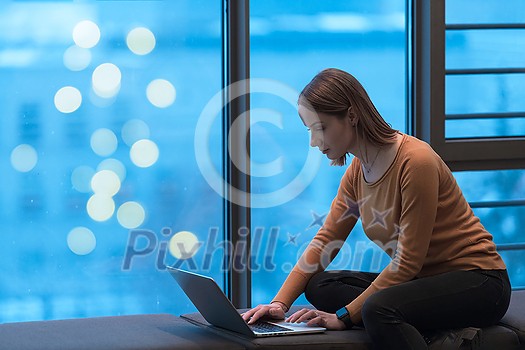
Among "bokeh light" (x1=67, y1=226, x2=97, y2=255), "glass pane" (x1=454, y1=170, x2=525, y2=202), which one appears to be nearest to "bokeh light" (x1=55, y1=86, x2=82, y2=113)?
"bokeh light" (x1=67, y1=226, x2=97, y2=255)

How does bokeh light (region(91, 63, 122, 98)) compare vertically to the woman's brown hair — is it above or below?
above

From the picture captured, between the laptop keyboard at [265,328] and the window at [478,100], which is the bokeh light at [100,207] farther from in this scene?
the window at [478,100]

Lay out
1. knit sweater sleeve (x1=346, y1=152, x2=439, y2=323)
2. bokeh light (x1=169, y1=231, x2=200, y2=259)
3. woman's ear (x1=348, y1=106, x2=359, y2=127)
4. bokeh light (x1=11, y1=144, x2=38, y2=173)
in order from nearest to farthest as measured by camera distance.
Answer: knit sweater sleeve (x1=346, y1=152, x2=439, y2=323) < woman's ear (x1=348, y1=106, x2=359, y2=127) < bokeh light (x1=11, y1=144, x2=38, y2=173) < bokeh light (x1=169, y1=231, x2=200, y2=259)

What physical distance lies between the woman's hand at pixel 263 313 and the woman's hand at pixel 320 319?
0.05 m

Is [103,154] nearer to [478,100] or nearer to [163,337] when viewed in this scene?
[163,337]

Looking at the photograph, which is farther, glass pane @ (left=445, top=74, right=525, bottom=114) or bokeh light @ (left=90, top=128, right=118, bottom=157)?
glass pane @ (left=445, top=74, right=525, bottom=114)

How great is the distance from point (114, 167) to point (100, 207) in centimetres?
17

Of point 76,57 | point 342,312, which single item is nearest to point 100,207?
point 76,57

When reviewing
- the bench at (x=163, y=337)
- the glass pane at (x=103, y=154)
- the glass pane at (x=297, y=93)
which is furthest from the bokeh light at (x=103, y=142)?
the bench at (x=163, y=337)

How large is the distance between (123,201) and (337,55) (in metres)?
1.13

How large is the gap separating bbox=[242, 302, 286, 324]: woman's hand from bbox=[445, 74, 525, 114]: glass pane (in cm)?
162

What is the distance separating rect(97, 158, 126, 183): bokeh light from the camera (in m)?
3.56

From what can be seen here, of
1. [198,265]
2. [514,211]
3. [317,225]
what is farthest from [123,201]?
[514,211]

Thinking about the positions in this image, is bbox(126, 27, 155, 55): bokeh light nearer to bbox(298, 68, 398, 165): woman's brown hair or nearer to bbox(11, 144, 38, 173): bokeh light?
bbox(11, 144, 38, 173): bokeh light
